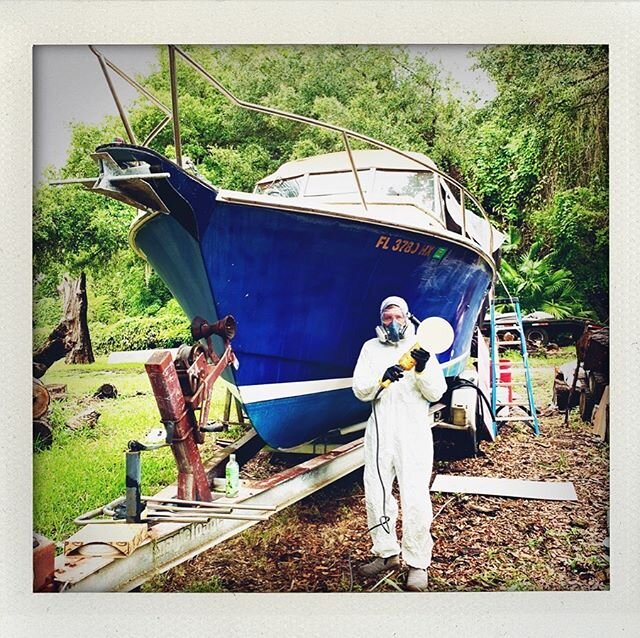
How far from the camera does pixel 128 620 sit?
11.0 ft

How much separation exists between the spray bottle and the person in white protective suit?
58 cm

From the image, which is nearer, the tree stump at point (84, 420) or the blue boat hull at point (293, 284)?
the blue boat hull at point (293, 284)

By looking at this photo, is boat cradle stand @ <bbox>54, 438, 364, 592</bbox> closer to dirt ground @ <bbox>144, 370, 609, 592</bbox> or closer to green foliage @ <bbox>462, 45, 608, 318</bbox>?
dirt ground @ <bbox>144, 370, 609, 592</bbox>

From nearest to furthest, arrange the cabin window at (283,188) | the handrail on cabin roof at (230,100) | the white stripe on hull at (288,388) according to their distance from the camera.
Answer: the handrail on cabin roof at (230,100)
the white stripe on hull at (288,388)
the cabin window at (283,188)

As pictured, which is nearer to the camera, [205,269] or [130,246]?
[205,269]

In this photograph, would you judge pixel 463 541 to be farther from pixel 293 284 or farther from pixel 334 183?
pixel 334 183

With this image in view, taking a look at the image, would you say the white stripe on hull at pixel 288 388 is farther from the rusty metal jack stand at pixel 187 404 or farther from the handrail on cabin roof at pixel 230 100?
the handrail on cabin roof at pixel 230 100

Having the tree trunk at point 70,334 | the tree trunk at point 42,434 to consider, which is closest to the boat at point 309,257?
the tree trunk at point 70,334

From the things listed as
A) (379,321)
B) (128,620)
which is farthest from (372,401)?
(128,620)

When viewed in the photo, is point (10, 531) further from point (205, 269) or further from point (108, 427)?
point (205, 269)

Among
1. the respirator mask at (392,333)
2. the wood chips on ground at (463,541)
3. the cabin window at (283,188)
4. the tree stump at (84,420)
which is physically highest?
the cabin window at (283,188)

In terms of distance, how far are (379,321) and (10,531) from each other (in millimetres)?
1926

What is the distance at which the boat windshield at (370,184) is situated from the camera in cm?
359

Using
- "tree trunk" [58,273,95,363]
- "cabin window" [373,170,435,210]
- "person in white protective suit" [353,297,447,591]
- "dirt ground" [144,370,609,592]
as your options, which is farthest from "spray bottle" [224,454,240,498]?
"cabin window" [373,170,435,210]
